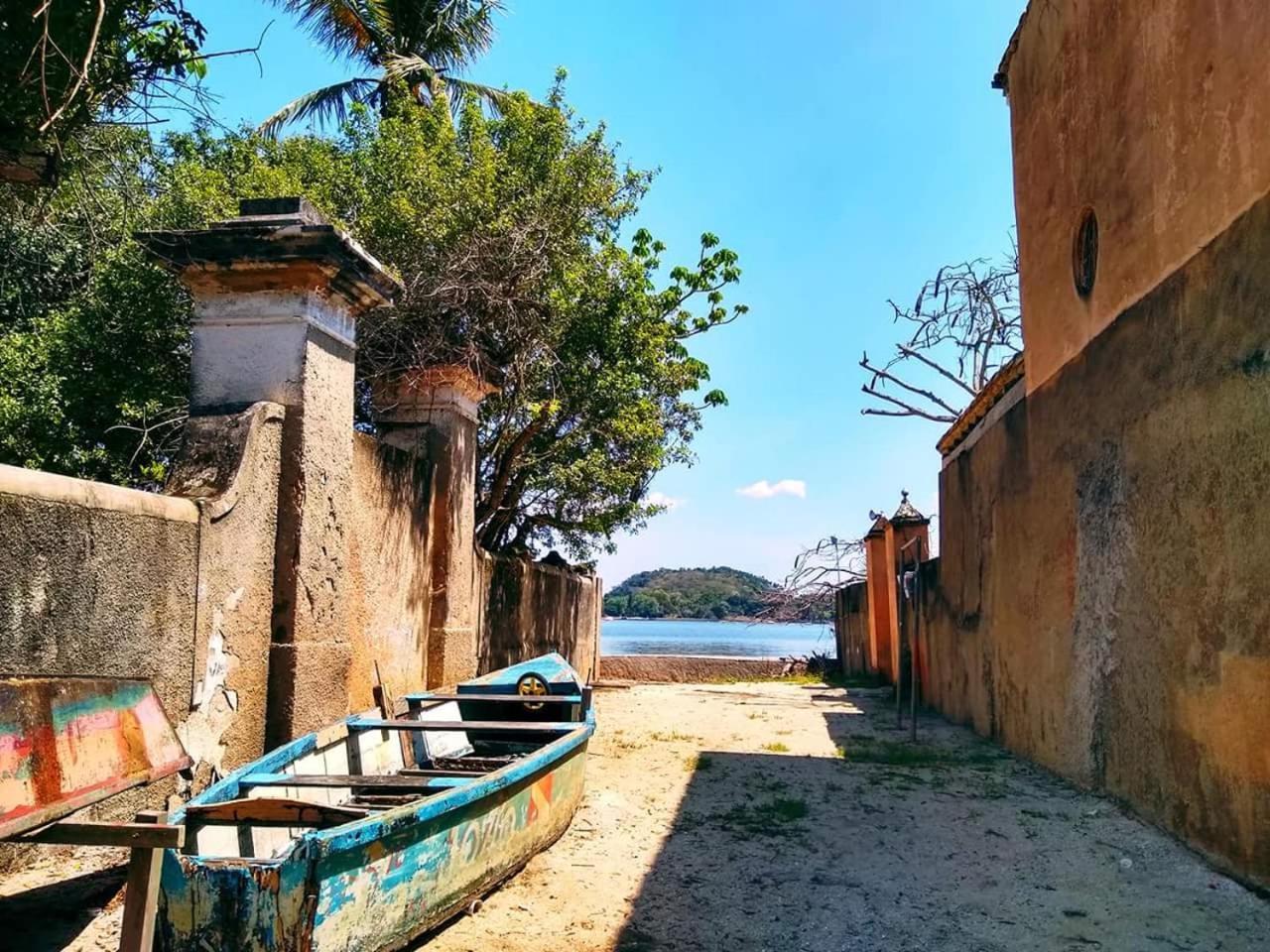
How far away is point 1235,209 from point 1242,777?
300 cm

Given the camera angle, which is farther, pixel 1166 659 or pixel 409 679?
pixel 409 679

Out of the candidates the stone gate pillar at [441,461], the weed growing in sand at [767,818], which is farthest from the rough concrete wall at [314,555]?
the weed growing in sand at [767,818]

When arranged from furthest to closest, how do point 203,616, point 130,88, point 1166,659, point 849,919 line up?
point 130,88
point 1166,659
point 203,616
point 849,919

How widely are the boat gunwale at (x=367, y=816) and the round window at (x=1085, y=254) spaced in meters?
5.26

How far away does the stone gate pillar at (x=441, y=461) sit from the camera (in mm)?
8234

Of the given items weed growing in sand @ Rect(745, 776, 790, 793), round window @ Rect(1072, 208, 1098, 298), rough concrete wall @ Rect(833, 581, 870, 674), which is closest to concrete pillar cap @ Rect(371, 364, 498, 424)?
weed growing in sand @ Rect(745, 776, 790, 793)

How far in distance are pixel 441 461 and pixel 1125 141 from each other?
19.0 ft

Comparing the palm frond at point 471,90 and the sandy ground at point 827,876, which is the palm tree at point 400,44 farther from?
the sandy ground at point 827,876

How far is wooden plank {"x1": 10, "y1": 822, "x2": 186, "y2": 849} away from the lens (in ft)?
8.63

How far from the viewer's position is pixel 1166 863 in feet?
17.0

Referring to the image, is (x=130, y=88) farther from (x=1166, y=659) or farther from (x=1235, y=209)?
(x=1166, y=659)

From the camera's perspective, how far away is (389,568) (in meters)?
7.36

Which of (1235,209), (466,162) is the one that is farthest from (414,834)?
(466,162)

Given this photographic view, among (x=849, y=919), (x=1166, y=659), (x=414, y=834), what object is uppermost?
(x=1166, y=659)
